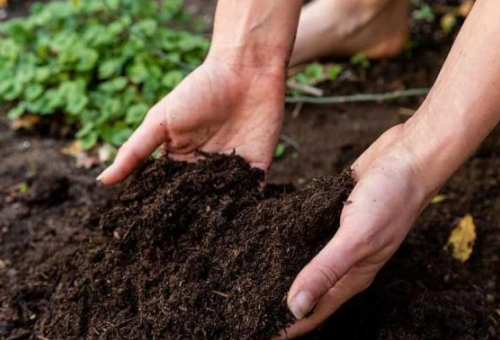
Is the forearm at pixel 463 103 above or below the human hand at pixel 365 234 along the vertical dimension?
above

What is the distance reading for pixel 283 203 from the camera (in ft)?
6.52

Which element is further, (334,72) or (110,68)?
(334,72)

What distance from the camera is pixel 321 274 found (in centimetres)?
166

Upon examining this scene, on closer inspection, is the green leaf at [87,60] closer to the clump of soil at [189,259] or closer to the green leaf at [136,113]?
the green leaf at [136,113]

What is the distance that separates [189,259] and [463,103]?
908 millimetres

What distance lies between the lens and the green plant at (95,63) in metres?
3.30

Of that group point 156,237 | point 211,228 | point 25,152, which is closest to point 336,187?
point 211,228

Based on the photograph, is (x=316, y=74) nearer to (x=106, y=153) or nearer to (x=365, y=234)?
(x=106, y=153)

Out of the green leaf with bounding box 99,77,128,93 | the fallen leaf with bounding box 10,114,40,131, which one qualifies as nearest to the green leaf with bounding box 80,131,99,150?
the green leaf with bounding box 99,77,128,93

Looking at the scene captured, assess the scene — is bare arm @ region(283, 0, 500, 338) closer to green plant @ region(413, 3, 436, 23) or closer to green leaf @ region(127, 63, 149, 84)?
green leaf @ region(127, 63, 149, 84)

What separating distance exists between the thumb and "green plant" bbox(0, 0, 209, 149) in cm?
172

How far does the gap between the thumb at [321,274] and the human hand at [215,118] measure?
741mm

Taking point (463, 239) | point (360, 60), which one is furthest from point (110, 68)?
point (463, 239)

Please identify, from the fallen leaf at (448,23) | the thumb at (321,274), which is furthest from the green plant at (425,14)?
the thumb at (321,274)
